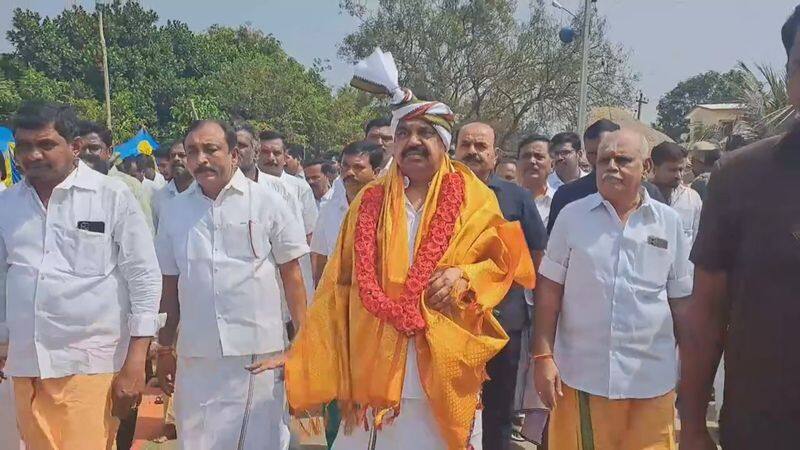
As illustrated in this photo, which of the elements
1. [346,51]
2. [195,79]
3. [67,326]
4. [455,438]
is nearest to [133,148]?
[67,326]

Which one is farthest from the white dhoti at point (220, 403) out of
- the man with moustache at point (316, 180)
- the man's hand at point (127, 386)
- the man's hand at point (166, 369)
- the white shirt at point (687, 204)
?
the man with moustache at point (316, 180)

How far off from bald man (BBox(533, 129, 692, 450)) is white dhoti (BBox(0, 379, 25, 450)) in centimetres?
265

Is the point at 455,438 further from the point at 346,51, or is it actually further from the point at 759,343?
the point at 346,51

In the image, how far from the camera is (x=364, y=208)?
390 centimetres

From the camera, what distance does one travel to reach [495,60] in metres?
27.8

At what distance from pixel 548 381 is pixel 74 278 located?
226cm

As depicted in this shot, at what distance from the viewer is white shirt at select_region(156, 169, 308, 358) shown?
4.45 metres

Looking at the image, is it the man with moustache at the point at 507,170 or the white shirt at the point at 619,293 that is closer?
the white shirt at the point at 619,293

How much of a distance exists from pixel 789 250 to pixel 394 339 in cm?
189

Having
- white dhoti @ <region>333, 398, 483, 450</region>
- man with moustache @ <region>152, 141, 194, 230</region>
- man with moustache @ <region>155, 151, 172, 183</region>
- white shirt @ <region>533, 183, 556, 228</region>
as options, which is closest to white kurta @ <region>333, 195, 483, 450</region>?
white dhoti @ <region>333, 398, 483, 450</region>

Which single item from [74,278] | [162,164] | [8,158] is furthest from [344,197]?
[162,164]

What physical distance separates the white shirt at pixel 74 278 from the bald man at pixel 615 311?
6.36ft

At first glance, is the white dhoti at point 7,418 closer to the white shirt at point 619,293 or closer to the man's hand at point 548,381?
the man's hand at point 548,381

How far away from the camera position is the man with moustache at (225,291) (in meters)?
4.45
